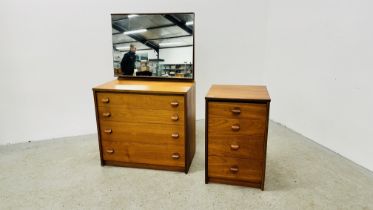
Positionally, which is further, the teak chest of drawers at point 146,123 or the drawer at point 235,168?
the teak chest of drawers at point 146,123

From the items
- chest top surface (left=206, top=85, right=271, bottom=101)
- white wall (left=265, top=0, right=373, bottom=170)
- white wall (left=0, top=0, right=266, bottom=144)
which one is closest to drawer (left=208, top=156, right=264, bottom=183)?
chest top surface (left=206, top=85, right=271, bottom=101)

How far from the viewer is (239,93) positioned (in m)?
1.84

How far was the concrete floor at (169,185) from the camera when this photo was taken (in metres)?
1.68

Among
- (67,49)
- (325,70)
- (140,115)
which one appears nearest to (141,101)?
(140,115)

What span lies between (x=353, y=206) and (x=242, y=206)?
737 mm

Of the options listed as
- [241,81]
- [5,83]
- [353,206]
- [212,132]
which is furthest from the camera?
[241,81]

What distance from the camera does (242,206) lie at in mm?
1648

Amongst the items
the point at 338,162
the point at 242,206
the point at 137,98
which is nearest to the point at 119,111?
the point at 137,98

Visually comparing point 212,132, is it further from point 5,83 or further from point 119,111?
point 5,83

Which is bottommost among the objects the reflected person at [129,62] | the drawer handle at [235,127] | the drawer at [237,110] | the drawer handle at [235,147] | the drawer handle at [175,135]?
the drawer handle at [235,147]

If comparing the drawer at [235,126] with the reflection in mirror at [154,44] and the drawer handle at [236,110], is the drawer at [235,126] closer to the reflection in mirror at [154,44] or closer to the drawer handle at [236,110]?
the drawer handle at [236,110]

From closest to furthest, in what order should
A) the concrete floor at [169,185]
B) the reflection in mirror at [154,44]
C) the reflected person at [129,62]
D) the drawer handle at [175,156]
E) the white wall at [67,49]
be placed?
the concrete floor at [169,185]
the drawer handle at [175,156]
the reflection in mirror at [154,44]
the reflected person at [129,62]
the white wall at [67,49]

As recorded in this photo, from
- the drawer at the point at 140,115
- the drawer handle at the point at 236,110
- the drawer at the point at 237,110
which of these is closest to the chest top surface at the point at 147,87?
the drawer at the point at 140,115

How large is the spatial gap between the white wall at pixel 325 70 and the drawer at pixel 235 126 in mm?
1028
